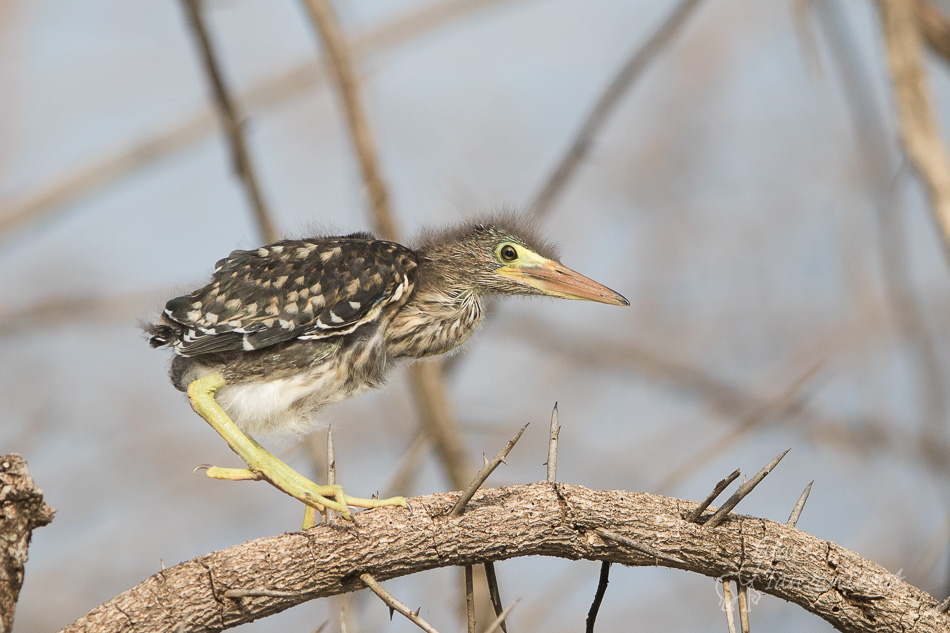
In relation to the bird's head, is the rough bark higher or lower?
lower

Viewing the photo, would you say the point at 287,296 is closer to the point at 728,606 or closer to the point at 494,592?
the point at 494,592

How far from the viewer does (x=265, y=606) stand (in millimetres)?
2748

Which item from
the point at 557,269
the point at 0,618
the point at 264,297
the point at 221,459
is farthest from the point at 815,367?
the point at 221,459

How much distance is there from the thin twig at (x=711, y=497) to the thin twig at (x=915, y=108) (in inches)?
93.3

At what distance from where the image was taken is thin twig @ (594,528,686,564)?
2.67 m

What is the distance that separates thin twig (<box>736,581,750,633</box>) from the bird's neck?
1764 millimetres

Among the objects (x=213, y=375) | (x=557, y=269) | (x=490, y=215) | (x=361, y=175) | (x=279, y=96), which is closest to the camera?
(x=213, y=375)

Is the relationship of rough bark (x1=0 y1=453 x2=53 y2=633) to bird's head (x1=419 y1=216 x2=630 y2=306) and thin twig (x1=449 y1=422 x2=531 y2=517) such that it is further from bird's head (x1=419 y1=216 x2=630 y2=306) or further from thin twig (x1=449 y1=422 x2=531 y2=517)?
bird's head (x1=419 y1=216 x2=630 y2=306)

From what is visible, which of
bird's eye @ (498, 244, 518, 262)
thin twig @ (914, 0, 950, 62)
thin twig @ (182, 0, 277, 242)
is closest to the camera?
bird's eye @ (498, 244, 518, 262)

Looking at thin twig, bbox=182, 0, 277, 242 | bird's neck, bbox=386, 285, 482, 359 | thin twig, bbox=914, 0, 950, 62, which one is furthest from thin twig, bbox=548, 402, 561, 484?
thin twig, bbox=914, 0, 950, 62

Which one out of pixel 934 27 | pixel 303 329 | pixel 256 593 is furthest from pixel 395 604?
pixel 934 27

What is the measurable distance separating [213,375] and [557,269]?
1.58 meters

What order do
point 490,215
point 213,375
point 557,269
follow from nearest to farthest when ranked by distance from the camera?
point 213,375 < point 557,269 < point 490,215

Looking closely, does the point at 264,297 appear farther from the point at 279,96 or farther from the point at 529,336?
the point at 529,336
